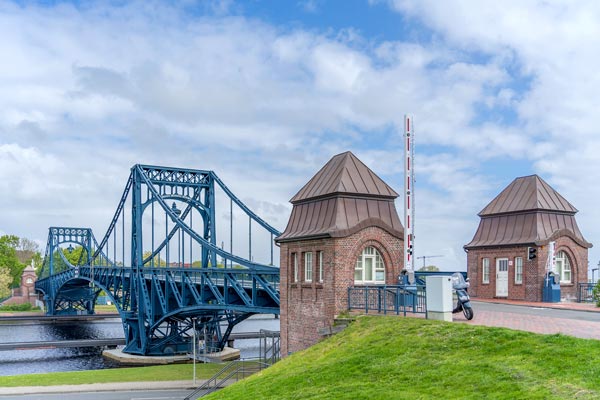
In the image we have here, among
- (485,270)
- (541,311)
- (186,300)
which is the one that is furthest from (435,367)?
(186,300)

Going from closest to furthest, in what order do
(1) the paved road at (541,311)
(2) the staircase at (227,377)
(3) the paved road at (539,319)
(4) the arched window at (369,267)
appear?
1. (3) the paved road at (539,319)
2. (1) the paved road at (541,311)
3. (4) the arched window at (369,267)
4. (2) the staircase at (227,377)

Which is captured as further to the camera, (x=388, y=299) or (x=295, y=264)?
(x=295, y=264)

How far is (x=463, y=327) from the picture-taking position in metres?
17.1

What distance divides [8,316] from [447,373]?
89.9 metres

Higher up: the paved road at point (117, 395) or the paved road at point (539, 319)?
the paved road at point (539, 319)

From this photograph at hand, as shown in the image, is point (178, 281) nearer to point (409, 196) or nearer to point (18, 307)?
point (409, 196)

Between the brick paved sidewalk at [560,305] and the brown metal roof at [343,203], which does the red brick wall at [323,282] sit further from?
the brick paved sidewalk at [560,305]

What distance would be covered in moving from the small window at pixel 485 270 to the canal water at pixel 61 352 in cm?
2307

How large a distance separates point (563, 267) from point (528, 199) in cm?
344

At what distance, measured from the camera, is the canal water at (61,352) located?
4900 centimetres

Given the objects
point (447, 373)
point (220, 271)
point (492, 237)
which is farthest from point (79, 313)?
point (447, 373)

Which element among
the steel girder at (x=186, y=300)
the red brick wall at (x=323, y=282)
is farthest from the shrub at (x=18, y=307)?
the red brick wall at (x=323, y=282)

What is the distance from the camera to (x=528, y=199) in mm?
31562

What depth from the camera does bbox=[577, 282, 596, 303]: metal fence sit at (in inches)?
1208
